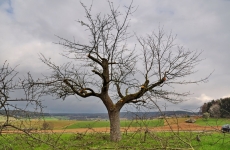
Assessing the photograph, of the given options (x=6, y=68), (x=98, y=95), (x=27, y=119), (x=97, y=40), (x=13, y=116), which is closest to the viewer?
(x=13, y=116)

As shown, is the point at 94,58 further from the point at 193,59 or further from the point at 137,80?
the point at 193,59

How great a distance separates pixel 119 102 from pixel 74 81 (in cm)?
278

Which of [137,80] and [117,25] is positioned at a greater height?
[117,25]

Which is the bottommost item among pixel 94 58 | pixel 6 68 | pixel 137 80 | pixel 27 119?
pixel 27 119

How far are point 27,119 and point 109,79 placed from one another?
347 inches

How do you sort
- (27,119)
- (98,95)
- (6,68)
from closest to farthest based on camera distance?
(27,119), (6,68), (98,95)

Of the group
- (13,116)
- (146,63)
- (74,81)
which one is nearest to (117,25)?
(146,63)

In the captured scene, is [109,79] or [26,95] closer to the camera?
[26,95]

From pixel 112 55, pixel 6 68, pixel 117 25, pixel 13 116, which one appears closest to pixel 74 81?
pixel 112 55

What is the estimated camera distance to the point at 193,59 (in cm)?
1413

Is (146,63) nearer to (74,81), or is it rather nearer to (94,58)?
(94,58)

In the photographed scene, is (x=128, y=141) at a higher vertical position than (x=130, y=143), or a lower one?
higher

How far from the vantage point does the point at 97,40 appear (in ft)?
43.1

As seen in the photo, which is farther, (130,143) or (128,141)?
(130,143)
